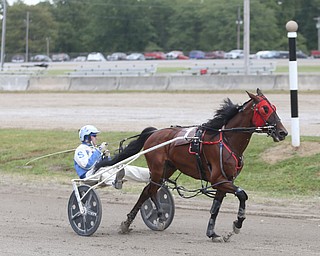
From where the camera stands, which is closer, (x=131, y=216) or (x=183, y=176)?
(x=131, y=216)

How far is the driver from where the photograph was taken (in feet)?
32.3

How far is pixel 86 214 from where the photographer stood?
9656 mm

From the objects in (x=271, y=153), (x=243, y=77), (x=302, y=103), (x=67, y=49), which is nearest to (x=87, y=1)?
(x=67, y=49)

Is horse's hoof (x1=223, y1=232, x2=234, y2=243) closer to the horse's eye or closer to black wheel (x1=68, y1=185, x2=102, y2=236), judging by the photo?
the horse's eye

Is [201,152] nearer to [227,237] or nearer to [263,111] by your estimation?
[263,111]

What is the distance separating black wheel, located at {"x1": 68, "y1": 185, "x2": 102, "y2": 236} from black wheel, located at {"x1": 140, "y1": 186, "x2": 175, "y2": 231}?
2.71 feet

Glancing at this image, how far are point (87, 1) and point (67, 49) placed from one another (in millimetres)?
10391

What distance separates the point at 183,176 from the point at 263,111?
17.7ft

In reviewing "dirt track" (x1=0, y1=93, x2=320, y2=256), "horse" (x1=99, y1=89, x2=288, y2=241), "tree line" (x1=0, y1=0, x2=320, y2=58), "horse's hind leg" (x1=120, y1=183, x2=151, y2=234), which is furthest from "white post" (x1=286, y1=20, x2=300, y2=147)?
"tree line" (x1=0, y1=0, x2=320, y2=58)

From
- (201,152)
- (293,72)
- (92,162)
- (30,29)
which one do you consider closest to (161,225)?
(92,162)

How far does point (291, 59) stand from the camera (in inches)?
538

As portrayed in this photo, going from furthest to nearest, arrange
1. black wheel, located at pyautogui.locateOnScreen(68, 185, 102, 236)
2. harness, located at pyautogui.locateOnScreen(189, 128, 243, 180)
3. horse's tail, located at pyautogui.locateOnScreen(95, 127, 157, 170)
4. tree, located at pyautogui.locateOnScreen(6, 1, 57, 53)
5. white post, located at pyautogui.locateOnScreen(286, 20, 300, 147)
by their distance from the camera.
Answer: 1. tree, located at pyautogui.locateOnScreen(6, 1, 57, 53)
2. white post, located at pyautogui.locateOnScreen(286, 20, 300, 147)
3. horse's tail, located at pyautogui.locateOnScreen(95, 127, 157, 170)
4. black wheel, located at pyautogui.locateOnScreen(68, 185, 102, 236)
5. harness, located at pyautogui.locateOnScreen(189, 128, 243, 180)

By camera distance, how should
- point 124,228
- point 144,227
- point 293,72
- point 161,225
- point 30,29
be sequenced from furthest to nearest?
1. point 30,29
2. point 293,72
3. point 144,227
4. point 161,225
5. point 124,228

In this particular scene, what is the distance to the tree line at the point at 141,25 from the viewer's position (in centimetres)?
10356
